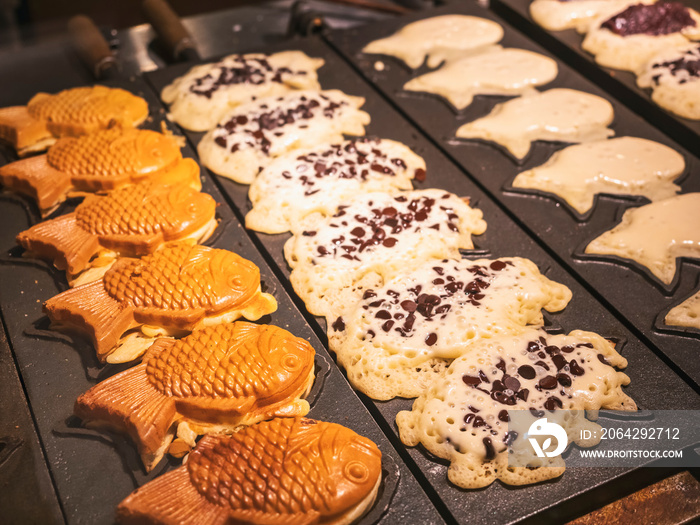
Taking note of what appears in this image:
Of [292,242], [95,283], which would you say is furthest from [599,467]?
[95,283]

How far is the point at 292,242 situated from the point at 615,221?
1.16 m

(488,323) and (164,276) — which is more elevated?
(164,276)

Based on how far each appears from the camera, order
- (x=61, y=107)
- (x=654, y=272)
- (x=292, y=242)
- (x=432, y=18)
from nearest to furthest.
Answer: (x=654, y=272)
(x=292, y=242)
(x=61, y=107)
(x=432, y=18)

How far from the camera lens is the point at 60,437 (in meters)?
1.71

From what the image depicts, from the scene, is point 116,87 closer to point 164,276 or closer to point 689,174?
point 164,276

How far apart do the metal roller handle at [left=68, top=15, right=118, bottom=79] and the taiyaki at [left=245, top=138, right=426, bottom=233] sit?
1157mm

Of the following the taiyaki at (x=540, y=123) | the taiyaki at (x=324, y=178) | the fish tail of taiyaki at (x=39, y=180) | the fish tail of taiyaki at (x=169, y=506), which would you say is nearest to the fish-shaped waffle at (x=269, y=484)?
the fish tail of taiyaki at (x=169, y=506)

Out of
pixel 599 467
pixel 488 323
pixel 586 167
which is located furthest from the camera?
pixel 586 167

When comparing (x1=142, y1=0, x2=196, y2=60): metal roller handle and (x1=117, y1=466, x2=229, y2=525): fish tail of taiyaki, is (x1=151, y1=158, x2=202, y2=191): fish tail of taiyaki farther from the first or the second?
(x1=117, y1=466, x2=229, y2=525): fish tail of taiyaki

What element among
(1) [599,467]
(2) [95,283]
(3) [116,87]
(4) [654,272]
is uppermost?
(3) [116,87]

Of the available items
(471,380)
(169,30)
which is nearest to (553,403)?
(471,380)

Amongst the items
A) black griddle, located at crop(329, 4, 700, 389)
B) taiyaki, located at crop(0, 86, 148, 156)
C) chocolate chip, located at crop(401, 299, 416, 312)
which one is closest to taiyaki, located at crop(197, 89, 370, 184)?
black griddle, located at crop(329, 4, 700, 389)

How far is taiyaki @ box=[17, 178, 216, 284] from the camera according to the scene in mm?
2107

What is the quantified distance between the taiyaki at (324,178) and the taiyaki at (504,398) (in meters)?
0.83
